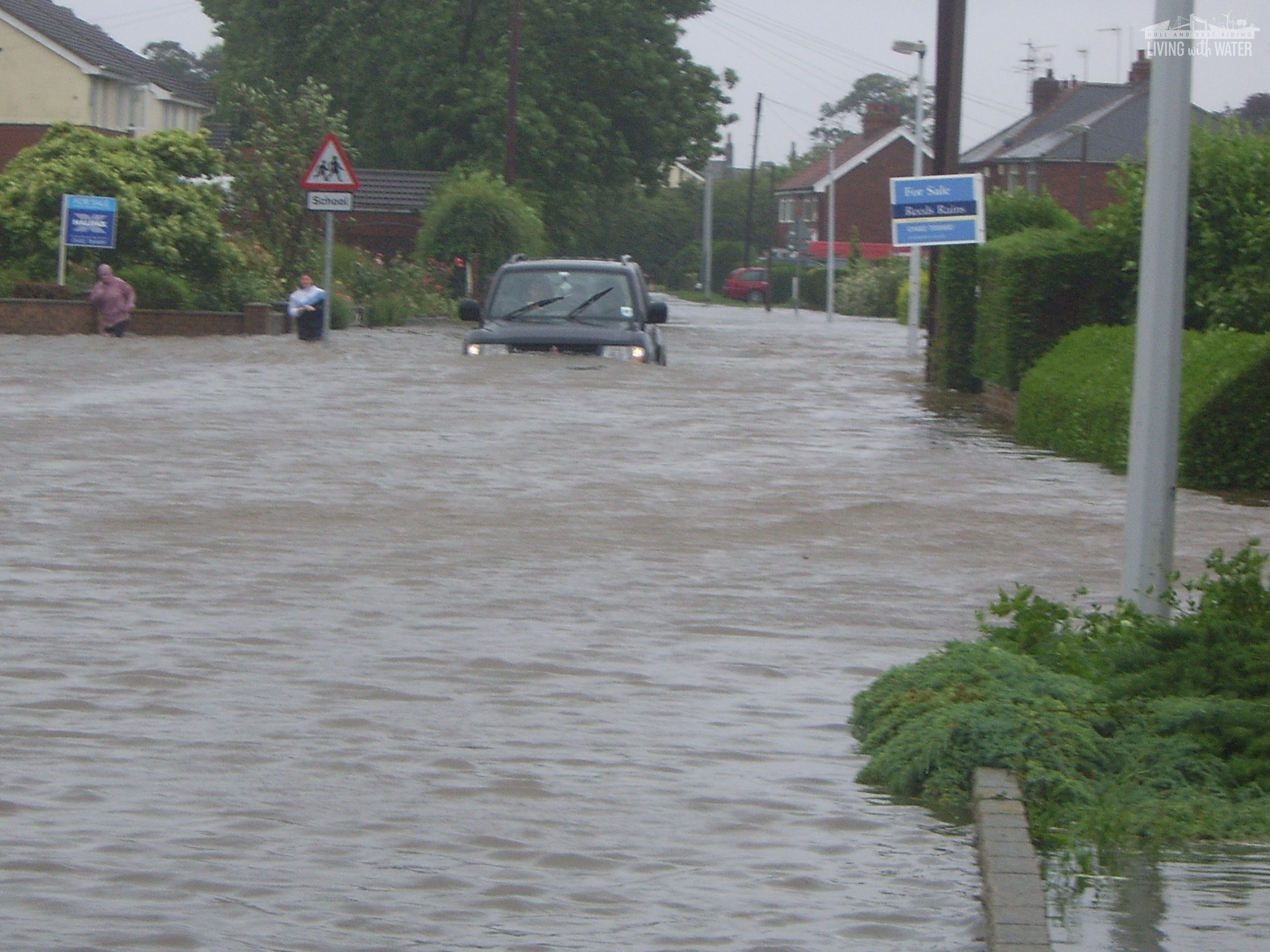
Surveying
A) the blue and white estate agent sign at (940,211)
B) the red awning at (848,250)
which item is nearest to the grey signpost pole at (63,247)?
the blue and white estate agent sign at (940,211)

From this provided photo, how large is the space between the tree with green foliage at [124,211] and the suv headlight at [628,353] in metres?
16.9

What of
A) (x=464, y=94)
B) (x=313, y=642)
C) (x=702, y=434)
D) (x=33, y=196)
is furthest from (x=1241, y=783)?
(x=464, y=94)

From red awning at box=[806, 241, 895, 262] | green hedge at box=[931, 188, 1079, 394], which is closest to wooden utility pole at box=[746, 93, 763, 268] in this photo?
red awning at box=[806, 241, 895, 262]

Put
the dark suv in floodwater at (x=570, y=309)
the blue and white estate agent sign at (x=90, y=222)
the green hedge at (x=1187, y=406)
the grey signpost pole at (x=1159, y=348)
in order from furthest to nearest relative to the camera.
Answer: the blue and white estate agent sign at (x=90, y=222) → the dark suv in floodwater at (x=570, y=309) → the green hedge at (x=1187, y=406) → the grey signpost pole at (x=1159, y=348)

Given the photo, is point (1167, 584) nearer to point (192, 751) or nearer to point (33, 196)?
point (192, 751)

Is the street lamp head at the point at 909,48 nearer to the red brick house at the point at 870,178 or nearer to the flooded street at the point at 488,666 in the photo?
the flooded street at the point at 488,666

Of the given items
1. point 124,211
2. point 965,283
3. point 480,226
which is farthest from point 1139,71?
point 965,283

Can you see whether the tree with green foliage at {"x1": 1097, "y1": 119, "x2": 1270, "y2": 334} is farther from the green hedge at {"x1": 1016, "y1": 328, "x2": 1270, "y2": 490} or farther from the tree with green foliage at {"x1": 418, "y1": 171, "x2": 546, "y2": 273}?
the tree with green foliage at {"x1": 418, "y1": 171, "x2": 546, "y2": 273}

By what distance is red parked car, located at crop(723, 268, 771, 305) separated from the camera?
91750 mm

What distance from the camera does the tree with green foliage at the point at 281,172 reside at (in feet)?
138

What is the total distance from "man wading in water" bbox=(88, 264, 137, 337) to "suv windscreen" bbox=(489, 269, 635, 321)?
40.6 ft

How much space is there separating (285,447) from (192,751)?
9.65 meters

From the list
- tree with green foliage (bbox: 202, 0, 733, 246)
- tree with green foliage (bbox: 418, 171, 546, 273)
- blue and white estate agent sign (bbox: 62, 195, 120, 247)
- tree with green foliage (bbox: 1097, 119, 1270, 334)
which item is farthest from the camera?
tree with green foliage (bbox: 202, 0, 733, 246)

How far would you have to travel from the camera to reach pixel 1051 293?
2011 centimetres
